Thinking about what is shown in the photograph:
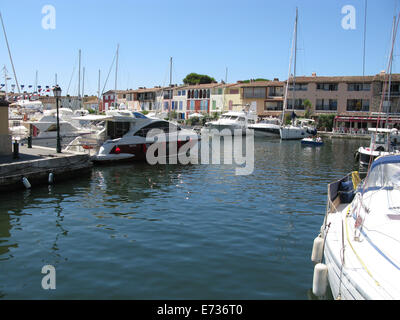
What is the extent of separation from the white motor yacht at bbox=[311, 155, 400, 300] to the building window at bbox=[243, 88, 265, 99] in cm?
6574

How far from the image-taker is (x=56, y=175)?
19.0 m

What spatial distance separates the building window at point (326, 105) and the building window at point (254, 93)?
10.7 metres

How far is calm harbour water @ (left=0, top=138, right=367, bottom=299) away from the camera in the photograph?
806cm

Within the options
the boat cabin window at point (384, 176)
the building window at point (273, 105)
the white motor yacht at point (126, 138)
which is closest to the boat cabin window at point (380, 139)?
the white motor yacht at point (126, 138)

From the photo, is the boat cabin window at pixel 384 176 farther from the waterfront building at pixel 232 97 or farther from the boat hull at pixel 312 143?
the waterfront building at pixel 232 97

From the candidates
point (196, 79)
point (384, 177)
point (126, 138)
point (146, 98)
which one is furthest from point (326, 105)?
point (384, 177)

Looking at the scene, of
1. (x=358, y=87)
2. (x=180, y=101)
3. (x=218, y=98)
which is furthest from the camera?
(x=180, y=101)

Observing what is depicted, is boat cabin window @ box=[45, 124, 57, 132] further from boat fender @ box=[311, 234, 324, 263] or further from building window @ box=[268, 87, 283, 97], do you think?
building window @ box=[268, 87, 283, 97]

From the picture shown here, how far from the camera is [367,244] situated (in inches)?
296

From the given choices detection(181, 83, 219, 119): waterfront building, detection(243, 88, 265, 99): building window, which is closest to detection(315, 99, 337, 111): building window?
detection(243, 88, 265, 99): building window

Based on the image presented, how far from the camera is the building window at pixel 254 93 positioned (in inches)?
2947

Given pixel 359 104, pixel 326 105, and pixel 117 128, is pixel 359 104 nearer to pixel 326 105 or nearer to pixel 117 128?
pixel 326 105

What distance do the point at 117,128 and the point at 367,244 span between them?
68.8ft
